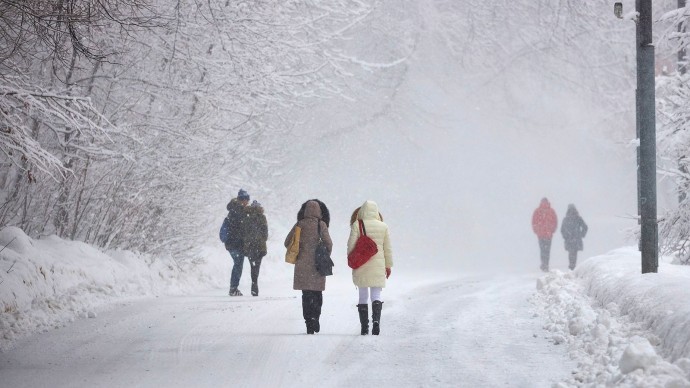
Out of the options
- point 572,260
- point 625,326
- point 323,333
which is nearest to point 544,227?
point 572,260

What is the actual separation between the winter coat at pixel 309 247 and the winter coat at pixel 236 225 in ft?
17.7

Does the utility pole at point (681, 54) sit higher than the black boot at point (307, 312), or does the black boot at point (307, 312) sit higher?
the utility pole at point (681, 54)

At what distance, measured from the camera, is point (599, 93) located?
39.1 metres

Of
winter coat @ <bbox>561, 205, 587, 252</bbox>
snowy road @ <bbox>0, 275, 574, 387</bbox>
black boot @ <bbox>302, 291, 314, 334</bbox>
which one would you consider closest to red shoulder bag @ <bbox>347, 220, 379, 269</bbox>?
black boot @ <bbox>302, 291, 314, 334</bbox>

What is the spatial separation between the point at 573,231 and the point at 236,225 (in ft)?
44.1

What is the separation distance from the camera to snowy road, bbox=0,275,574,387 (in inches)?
320

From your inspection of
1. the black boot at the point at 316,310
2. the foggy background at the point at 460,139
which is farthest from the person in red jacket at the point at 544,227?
the black boot at the point at 316,310

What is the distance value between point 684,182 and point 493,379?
8161 mm

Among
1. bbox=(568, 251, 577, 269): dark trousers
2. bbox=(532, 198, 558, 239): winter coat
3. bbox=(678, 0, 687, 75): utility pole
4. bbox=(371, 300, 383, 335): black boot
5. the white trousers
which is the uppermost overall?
bbox=(678, 0, 687, 75): utility pole

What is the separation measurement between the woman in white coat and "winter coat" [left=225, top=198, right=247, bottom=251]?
18.4 ft

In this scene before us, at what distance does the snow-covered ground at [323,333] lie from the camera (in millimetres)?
8078

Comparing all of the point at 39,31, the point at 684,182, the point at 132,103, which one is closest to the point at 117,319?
the point at 39,31

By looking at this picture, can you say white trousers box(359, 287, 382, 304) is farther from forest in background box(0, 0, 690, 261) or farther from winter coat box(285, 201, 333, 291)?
forest in background box(0, 0, 690, 261)

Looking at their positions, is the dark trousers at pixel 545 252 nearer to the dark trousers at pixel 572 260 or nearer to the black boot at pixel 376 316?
the dark trousers at pixel 572 260
